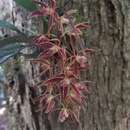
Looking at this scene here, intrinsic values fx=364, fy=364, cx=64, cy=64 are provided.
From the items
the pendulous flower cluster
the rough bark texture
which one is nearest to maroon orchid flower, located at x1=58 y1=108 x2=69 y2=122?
the pendulous flower cluster

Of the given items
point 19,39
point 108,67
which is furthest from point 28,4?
point 108,67

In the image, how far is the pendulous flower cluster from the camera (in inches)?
27.7

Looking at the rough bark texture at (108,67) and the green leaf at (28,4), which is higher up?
the green leaf at (28,4)

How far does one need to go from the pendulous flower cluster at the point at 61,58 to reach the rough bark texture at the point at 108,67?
99 mm

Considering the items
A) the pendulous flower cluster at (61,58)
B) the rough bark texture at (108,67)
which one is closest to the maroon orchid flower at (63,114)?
the pendulous flower cluster at (61,58)

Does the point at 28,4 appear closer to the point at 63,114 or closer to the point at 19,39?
the point at 19,39

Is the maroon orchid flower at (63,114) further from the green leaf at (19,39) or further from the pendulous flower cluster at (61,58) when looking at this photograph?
the green leaf at (19,39)

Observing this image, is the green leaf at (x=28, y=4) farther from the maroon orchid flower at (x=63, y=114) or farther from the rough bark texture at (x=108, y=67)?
the maroon orchid flower at (x=63, y=114)

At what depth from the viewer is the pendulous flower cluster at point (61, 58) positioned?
2.31 feet

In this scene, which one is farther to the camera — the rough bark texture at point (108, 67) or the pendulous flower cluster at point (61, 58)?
the rough bark texture at point (108, 67)

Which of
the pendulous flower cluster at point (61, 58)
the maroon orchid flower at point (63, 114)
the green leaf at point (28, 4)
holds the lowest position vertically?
the maroon orchid flower at point (63, 114)

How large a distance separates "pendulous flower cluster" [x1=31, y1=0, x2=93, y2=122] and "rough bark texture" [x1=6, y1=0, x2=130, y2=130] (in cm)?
10

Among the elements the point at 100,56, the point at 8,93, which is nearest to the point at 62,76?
the point at 100,56

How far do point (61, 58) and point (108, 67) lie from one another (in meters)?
0.18
